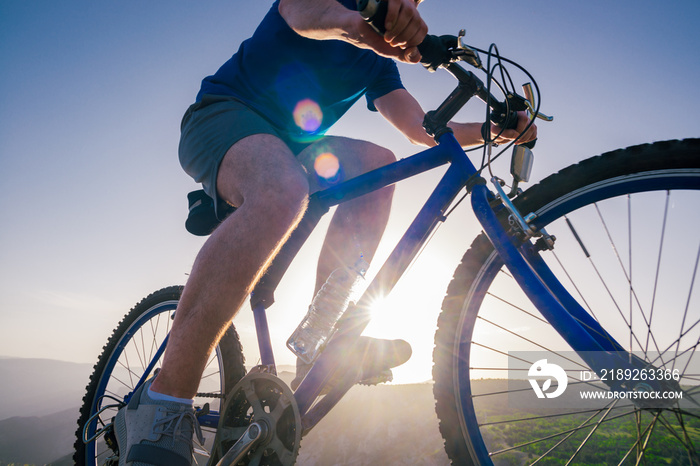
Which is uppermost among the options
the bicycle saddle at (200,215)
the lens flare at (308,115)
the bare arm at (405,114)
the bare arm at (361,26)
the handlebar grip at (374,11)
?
the bare arm at (405,114)

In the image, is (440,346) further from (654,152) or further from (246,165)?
(246,165)

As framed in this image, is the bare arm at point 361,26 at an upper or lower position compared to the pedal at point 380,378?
upper

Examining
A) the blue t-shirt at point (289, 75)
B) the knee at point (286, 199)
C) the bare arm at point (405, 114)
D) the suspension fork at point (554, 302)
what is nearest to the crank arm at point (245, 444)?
the knee at point (286, 199)

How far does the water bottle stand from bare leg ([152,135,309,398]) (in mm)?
417

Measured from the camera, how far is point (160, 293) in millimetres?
2119

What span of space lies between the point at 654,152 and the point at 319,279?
146cm

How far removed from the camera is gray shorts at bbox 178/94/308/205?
1.30 m

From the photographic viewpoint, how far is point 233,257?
111 cm

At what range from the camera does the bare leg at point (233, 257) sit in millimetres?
1084

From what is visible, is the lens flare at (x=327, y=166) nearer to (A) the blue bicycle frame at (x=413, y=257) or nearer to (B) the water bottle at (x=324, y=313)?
(A) the blue bicycle frame at (x=413, y=257)

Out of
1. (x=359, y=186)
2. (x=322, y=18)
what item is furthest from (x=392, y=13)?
(x=359, y=186)

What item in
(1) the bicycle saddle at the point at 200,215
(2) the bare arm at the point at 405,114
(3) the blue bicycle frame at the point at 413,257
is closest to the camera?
(3) the blue bicycle frame at the point at 413,257

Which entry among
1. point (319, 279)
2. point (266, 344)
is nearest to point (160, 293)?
point (266, 344)

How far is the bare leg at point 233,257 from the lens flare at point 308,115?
0.56 m
